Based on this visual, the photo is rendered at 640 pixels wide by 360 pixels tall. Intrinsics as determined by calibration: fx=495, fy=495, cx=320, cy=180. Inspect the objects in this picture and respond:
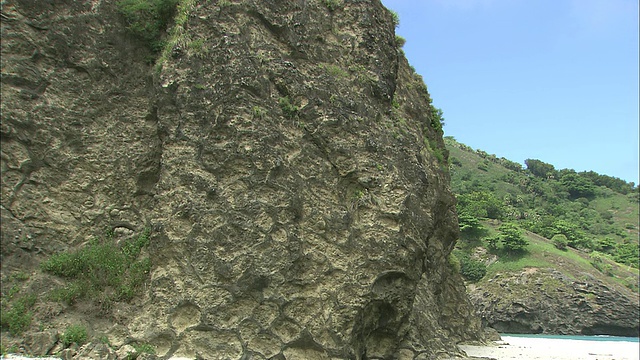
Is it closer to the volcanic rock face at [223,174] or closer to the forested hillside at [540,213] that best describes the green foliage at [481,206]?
the forested hillside at [540,213]

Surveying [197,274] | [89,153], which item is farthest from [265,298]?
[89,153]

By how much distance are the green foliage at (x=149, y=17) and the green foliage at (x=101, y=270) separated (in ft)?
21.0

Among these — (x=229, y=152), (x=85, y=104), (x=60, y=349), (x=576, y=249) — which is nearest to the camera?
(x=60, y=349)

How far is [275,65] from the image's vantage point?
47.4 feet

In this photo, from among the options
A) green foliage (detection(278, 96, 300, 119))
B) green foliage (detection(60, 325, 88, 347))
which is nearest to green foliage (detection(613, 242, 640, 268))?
green foliage (detection(278, 96, 300, 119))

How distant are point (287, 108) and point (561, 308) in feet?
177

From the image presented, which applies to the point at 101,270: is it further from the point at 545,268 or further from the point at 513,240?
the point at 513,240

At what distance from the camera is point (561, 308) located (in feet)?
186

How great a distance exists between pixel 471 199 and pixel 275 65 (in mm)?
69548

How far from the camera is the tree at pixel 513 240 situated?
208ft

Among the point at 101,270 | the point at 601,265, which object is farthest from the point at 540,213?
the point at 101,270

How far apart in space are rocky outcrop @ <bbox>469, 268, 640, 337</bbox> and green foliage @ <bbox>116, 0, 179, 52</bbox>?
5129 cm

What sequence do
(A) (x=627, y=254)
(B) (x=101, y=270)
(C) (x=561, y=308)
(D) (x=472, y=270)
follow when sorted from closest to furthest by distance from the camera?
1. (B) (x=101, y=270)
2. (C) (x=561, y=308)
3. (D) (x=472, y=270)
4. (A) (x=627, y=254)

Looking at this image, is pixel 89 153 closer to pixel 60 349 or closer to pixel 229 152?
pixel 229 152
